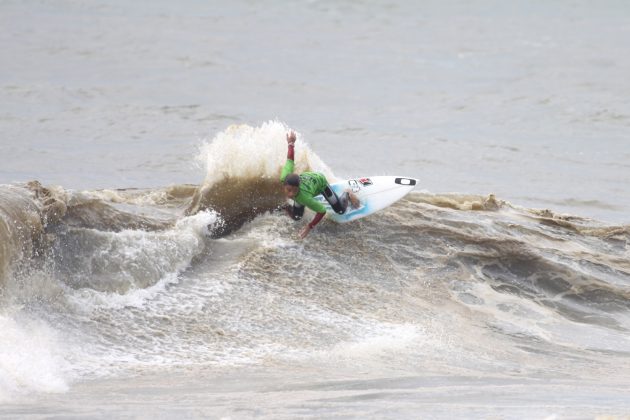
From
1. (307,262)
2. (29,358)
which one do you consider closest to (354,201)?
(307,262)

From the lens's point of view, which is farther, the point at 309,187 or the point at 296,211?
the point at 296,211

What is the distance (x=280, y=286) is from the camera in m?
10.2

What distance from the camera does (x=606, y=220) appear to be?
1534 centimetres

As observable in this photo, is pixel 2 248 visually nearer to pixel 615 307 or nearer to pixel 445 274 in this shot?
pixel 445 274

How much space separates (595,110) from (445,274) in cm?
1374

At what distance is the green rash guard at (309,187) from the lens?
11.3 metres

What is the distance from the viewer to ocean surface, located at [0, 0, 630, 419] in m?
7.96

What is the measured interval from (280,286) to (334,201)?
1.94m

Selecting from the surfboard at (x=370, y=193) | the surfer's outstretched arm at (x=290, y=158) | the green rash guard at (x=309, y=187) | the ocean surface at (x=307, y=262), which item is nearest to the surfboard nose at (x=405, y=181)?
the surfboard at (x=370, y=193)

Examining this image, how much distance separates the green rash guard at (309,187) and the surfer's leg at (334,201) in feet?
0.34

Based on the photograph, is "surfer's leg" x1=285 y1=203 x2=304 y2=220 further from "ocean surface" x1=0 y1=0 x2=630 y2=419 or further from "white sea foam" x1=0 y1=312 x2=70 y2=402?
"white sea foam" x1=0 y1=312 x2=70 y2=402

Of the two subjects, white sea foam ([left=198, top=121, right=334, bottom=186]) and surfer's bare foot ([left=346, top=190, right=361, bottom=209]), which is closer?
surfer's bare foot ([left=346, top=190, right=361, bottom=209])

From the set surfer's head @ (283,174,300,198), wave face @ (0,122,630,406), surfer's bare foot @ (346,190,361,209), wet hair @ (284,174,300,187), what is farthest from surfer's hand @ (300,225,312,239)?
surfer's bare foot @ (346,190,361,209)

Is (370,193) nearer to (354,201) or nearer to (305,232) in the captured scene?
(354,201)
